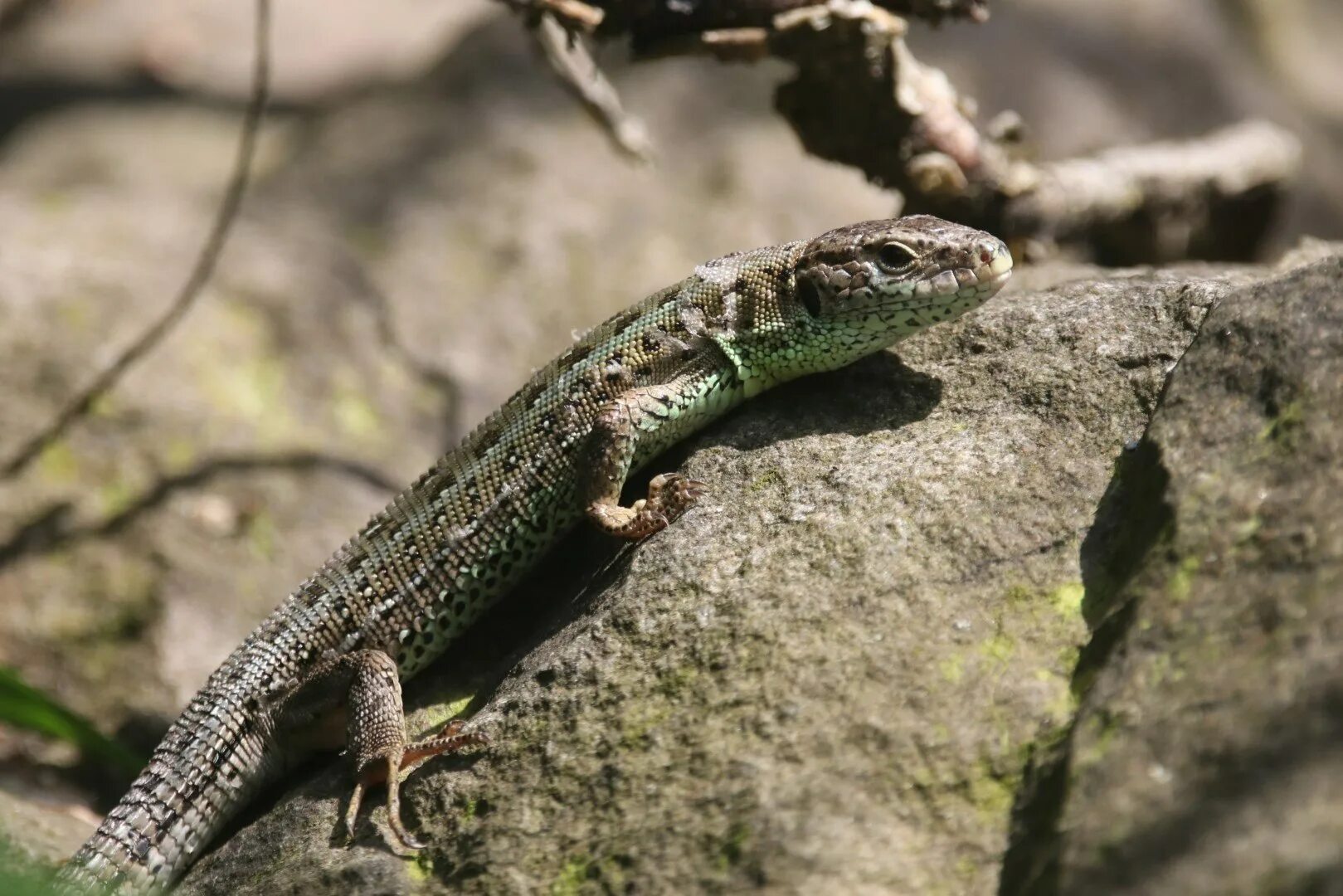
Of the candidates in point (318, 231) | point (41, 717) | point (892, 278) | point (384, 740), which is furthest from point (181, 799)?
point (318, 231)

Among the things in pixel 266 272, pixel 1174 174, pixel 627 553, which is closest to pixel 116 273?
pixel 266 272

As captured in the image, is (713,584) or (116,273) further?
(116,273)

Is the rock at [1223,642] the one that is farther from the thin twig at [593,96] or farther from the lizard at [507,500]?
the thin twig at [593,96]

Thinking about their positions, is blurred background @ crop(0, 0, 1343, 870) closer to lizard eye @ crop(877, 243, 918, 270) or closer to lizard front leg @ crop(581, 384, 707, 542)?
lizard front leg @ crop(581, 384, 707, 542)

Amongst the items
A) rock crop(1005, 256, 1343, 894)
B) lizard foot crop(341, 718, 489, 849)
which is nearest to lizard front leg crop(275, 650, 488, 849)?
lizard foot crop(341, 718, 489, 849)

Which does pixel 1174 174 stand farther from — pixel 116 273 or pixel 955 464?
pixel 116 273
